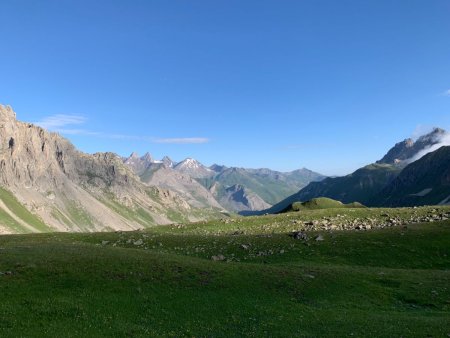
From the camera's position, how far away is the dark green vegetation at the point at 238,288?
28.4m

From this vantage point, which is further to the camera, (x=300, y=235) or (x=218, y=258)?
(x=300, y=235)

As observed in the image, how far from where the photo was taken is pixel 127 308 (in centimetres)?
3056

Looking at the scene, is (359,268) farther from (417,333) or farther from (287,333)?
(287,333)

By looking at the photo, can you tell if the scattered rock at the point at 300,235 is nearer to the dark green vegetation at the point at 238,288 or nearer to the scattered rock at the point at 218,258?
the dark green vegetation at the point at 238,288

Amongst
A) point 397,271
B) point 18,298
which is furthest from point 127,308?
point 397,271

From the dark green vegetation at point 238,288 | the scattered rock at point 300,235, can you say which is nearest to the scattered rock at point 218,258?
the dark green vegetation at point 238,288

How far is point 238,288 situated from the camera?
1462 inches

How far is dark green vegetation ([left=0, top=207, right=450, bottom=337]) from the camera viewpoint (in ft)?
93.2

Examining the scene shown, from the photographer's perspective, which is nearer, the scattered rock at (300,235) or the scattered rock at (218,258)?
the scattered rock at (218,258)

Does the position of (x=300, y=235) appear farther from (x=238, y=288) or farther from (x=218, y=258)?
(x=238, y=288)

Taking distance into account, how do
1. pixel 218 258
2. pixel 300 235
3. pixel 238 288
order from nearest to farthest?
pixel 238 288, pixel 218 258, pixel 300 235

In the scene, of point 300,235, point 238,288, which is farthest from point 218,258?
point 300,235

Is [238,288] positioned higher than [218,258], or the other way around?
[218,258]

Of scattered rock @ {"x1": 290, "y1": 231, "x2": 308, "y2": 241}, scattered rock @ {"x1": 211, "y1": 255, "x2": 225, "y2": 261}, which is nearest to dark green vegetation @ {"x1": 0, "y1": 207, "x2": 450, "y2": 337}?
scattered rock @ {"x1": 290, "y1": 231, "x2": 308, "y2": 241}
